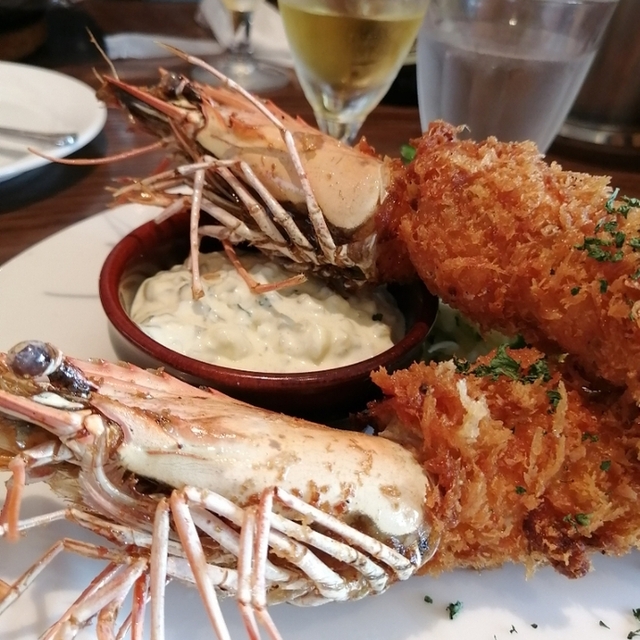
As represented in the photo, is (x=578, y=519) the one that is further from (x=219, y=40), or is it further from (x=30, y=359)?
(x=219, y=40)

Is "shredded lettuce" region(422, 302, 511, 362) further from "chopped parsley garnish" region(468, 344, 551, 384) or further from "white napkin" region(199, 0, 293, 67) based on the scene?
"white napkin" region(199, 0, 293, 67)

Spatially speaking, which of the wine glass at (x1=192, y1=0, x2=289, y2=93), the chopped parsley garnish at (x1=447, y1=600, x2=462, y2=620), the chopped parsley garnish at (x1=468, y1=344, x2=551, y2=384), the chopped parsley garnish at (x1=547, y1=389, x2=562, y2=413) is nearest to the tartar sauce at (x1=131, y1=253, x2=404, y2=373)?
the chopped parsley garnish at (x1=468, y1=344, x2=551, y2=384)

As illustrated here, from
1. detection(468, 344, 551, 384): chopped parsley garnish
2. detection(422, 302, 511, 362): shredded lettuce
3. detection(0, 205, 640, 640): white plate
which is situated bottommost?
detection(0, 205, 640, 640): white plate

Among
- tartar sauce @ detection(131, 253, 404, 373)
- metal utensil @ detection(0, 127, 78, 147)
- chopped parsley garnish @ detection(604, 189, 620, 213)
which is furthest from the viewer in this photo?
metal utensil @ detection(0, 127, 78, 147)

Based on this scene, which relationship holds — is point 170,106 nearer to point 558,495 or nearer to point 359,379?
point 359,379

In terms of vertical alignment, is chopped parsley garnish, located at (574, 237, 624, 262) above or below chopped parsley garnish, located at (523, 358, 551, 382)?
above

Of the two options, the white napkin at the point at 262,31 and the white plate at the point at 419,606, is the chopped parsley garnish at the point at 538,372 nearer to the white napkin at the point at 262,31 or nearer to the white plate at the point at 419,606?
the white plate at the point at 419,606

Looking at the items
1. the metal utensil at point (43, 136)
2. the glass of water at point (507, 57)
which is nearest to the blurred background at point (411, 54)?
the glass of water at point (507, 57)

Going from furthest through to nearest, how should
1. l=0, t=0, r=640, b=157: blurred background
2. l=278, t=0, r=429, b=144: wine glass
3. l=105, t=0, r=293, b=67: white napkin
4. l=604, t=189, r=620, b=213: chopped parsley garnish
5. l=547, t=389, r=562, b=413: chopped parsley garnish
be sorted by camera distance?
l=105, t=0, r=293, b=67: white napkin, l=0, t=0, r=640, b=157: blurred background, l=278, t=0, r=429, b=144: wine glass, l=604, t=189, r=620, b=213: chopped parsley garnish, l=547, t=389, r=562, b=413: chopped parsley garnish
